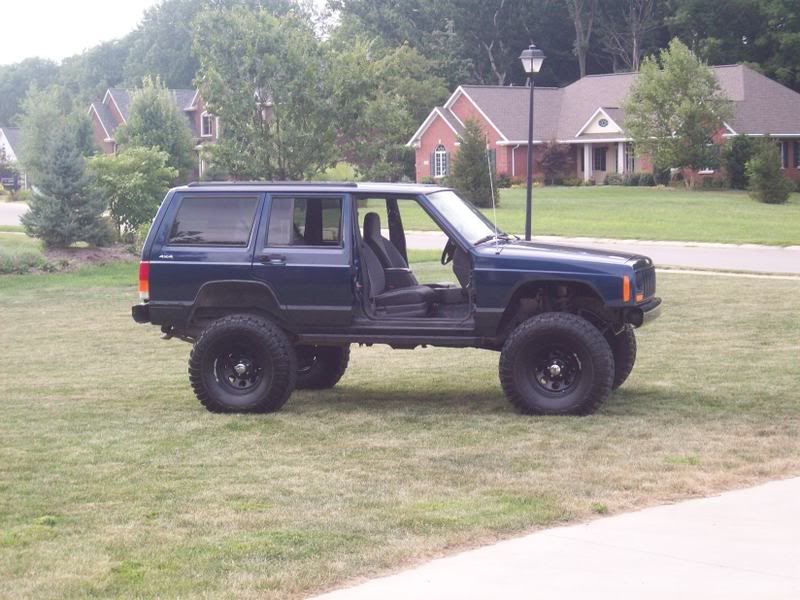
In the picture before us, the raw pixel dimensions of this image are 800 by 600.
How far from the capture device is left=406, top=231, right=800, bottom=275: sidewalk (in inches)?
1006

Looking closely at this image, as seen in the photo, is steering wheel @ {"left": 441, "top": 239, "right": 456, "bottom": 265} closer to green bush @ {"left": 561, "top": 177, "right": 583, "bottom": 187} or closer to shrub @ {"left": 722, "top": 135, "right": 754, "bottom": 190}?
shrub @ {"left": 722, "top": 135, "right": 754, "bottom": 190}

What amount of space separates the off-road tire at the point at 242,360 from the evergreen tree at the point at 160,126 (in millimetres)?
47680

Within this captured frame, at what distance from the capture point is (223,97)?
30.5 m

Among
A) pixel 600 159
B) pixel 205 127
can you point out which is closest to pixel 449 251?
pixel 600 159

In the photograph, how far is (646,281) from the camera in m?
11.0

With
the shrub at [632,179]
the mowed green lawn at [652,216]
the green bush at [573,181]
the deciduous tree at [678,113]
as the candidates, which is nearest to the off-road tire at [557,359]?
the mowed green lawn at [652,216]

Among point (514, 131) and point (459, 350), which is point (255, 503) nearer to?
point (459, 350)

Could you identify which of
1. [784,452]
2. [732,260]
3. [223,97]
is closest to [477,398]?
[784,452]

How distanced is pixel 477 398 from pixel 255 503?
4368 millimetres

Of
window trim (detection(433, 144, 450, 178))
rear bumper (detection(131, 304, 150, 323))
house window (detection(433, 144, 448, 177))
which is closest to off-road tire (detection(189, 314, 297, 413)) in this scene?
rear bumper (detection(131, 304, 150, 323))

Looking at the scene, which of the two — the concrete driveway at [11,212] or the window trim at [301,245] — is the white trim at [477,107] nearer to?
the concrete driveway at [11,212]

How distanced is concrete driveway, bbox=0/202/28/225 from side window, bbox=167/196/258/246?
32278 mm

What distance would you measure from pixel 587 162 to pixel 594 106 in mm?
3046

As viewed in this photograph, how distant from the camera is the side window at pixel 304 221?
11188mm
